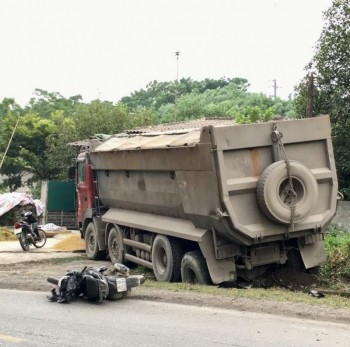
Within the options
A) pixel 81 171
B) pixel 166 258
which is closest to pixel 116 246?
pixel 81 171

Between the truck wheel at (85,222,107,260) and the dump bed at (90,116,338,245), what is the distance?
4797 millimetres

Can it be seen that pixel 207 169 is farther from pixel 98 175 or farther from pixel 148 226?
pixel 98 175

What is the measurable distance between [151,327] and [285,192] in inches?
126

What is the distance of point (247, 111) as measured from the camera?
971 inches

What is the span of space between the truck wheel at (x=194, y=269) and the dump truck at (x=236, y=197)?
0.06 feet

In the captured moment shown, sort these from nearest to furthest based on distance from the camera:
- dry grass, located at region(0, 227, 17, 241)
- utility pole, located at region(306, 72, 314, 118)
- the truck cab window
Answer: the truck cab window
utility pole, located at region(306, 72, 314, 118)
dry grass, located at region(0, 227, 17, 241)

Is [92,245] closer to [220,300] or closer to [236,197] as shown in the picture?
[236,197]

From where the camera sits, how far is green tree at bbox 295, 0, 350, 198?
1577 centimetres

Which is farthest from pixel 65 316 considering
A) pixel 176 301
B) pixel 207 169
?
pixel 207 169

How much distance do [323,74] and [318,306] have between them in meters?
10.9

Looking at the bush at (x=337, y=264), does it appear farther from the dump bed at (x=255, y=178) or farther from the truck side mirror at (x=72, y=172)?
the truck side mirror at (x=72, y=172)

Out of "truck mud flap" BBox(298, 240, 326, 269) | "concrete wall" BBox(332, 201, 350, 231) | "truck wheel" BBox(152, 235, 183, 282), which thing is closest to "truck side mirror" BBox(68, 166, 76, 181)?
"truck wheel" BBox(152, 235, 183, 282)

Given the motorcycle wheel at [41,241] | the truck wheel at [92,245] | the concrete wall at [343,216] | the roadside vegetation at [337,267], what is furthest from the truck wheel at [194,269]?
the motorcycle wheel at [41,241]

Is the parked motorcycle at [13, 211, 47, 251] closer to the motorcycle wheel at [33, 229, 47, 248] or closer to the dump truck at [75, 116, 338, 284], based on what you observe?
the motorcycle wheel at [33, 229, 47, 248]
